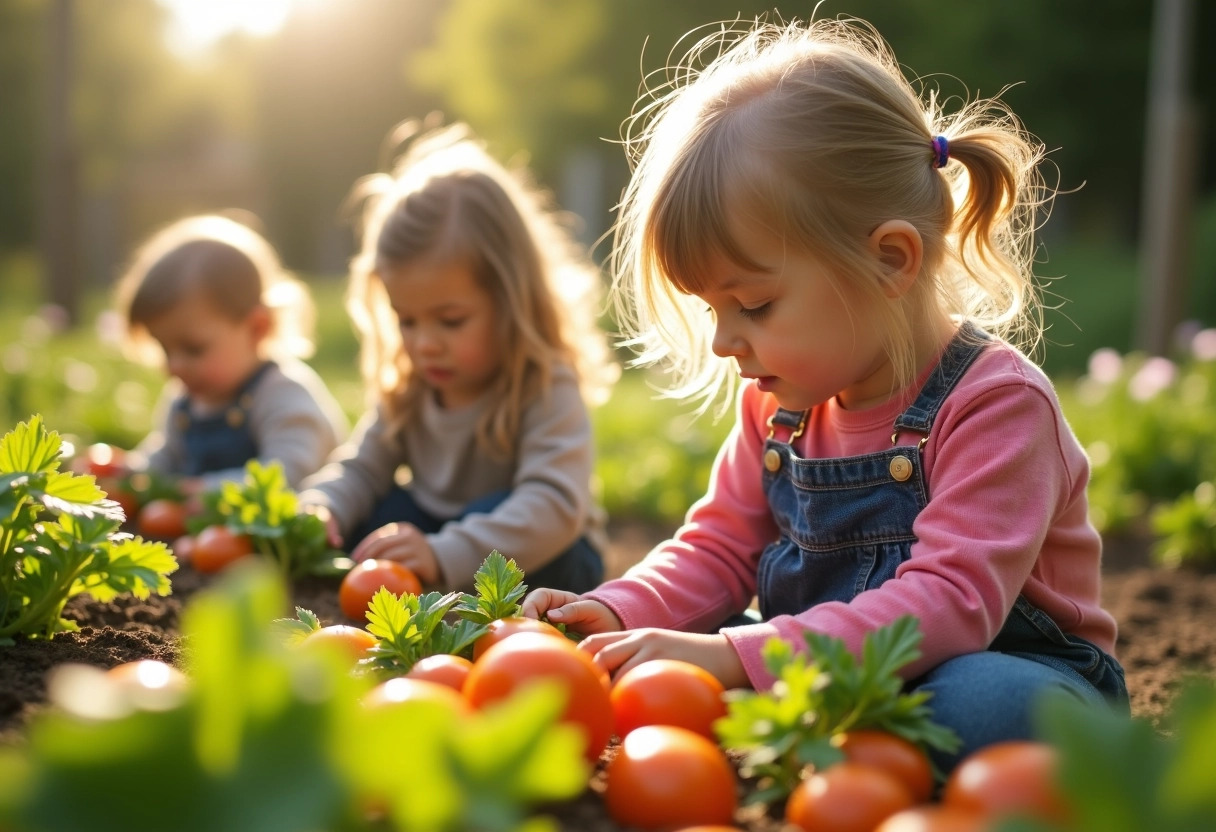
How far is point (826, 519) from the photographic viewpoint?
2391mm

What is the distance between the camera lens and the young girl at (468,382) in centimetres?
337

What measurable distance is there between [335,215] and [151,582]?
111ft

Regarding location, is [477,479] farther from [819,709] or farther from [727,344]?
[819,709]

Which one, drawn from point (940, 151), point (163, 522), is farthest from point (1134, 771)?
point (163, 522)

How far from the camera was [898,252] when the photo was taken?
2246mm

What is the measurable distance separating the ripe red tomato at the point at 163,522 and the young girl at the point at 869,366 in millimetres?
1844

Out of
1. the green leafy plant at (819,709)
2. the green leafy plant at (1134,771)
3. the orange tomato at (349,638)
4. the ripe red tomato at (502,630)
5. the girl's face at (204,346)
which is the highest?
the girl's face at (204,346)

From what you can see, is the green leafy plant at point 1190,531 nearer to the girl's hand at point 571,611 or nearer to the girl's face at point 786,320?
the girl's face at point 786,320

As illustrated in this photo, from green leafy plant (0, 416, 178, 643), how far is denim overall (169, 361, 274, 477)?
249cm

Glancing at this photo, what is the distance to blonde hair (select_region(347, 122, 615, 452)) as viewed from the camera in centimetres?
348

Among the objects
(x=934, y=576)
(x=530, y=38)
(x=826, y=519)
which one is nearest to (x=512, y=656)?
(x=934, y=576)

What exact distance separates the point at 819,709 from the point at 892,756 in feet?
0.37

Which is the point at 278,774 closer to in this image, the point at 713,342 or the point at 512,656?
the point at 512,656

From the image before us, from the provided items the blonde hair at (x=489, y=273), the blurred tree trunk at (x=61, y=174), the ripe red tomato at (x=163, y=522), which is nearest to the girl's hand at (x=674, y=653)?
the blonde hair at (x=489, y=273)
